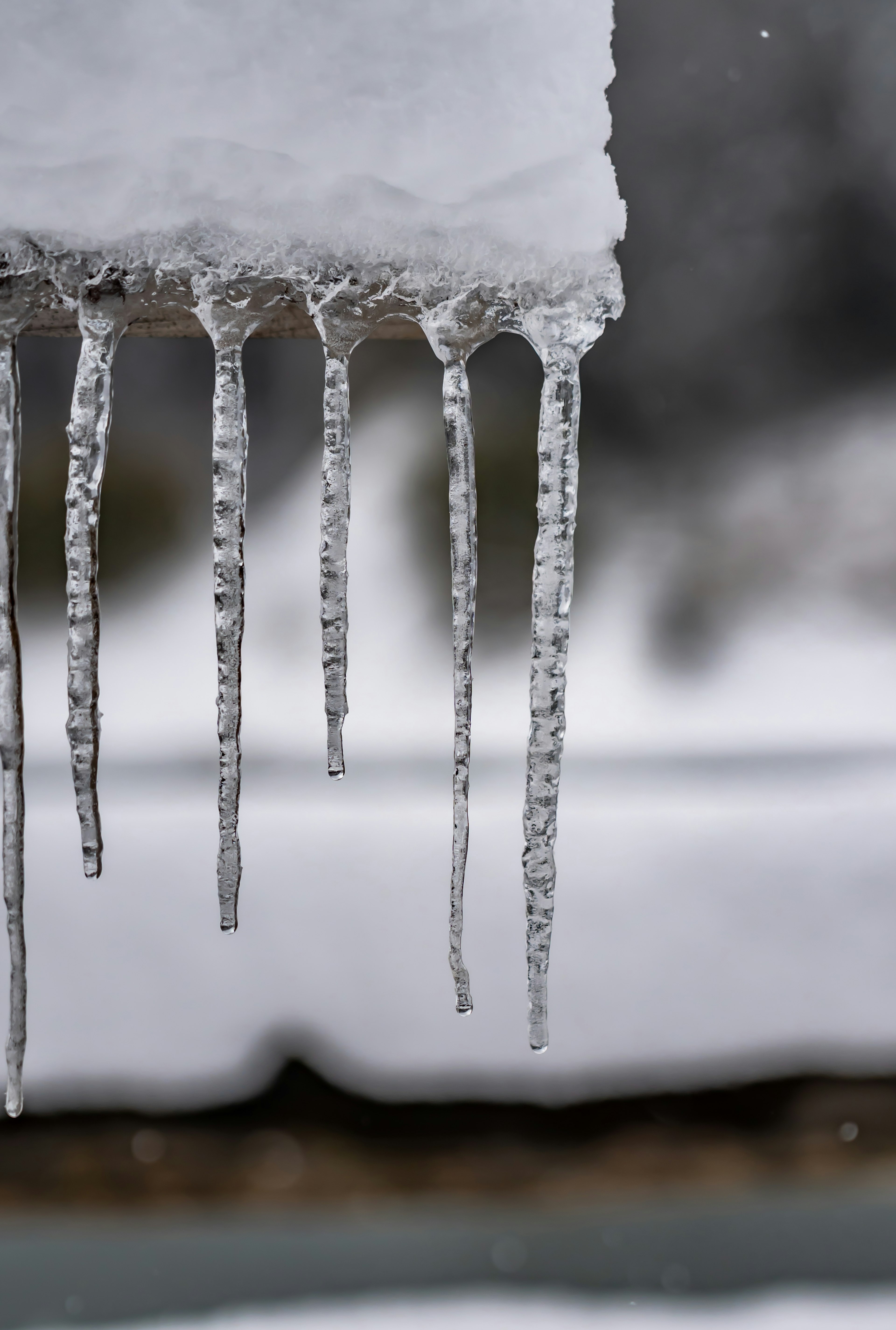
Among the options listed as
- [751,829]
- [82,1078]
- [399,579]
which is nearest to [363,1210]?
[82,1078]

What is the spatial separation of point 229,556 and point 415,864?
670 millimetres

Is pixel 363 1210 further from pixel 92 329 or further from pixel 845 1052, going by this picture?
pixel 92 329

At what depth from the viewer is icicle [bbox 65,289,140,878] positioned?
0.37 meters

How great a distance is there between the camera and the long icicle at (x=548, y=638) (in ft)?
1.26

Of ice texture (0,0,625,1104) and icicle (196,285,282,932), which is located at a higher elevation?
ice texture (0,0,625,1104)

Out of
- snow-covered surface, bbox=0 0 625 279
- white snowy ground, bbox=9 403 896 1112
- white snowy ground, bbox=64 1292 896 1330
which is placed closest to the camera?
snow-covered surface, bbox=0 0 625 279

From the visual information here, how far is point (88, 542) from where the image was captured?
15.9 inches

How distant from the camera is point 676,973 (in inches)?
39.3

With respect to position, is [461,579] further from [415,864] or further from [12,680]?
[415,864]

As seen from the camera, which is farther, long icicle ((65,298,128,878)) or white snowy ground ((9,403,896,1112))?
white snowy ground ((9,403,896,1112))

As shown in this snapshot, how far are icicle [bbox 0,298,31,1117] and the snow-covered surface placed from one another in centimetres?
7

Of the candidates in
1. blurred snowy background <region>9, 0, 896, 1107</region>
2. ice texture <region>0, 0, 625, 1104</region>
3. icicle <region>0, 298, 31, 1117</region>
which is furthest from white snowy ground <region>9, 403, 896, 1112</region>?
ice texture <region>0, 0, 625, 1104</region>

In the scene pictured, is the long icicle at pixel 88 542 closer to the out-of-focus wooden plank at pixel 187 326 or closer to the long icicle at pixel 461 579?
the out-of-focus wooden plank at pixel 187 326

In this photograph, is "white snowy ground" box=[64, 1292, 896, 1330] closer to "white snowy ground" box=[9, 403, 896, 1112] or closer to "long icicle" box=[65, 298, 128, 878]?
"white snowy ground" box=[9, 403, 896, 1112]
